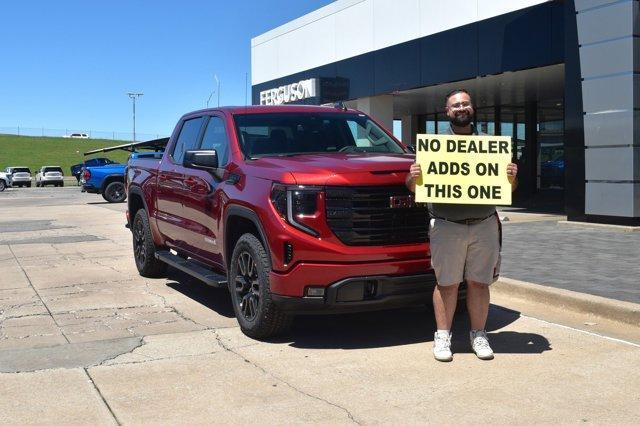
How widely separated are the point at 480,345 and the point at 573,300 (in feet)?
6.08

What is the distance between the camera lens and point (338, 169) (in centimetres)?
523

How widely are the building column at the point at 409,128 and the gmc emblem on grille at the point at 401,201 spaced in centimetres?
2481

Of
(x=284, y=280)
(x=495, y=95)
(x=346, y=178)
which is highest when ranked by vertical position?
(x=495, y=95)

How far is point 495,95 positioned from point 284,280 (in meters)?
18.5

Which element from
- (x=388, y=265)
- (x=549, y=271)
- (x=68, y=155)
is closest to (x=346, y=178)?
(x=388, y=265)

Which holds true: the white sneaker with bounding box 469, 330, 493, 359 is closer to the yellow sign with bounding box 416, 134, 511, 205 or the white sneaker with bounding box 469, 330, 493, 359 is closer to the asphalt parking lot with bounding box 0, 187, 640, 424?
the asphalt parking lot with bounding box 0, 187, 640, 424

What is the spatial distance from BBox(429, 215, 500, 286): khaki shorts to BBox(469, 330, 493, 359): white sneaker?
1.35 ft

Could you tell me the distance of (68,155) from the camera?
97812 mm

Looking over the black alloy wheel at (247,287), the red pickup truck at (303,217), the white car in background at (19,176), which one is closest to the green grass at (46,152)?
the white car in background at (19,176)

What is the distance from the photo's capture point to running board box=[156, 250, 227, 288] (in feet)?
20.2

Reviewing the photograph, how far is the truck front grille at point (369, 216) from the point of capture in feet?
16.8

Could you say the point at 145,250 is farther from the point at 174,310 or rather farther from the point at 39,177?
the point at 39,177

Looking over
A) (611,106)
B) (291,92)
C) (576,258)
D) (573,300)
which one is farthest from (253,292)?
(291,92)

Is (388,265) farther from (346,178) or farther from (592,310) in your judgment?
(592,310)
